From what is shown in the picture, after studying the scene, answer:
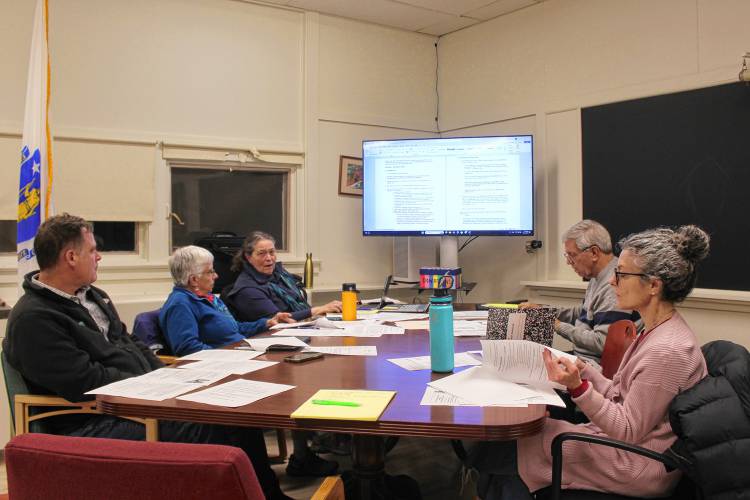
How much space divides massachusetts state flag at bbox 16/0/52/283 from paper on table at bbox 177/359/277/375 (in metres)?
1.61

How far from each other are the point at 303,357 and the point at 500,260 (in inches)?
115

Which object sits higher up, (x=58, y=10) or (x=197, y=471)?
(x=58, y=10)

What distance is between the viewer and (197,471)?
0.98m

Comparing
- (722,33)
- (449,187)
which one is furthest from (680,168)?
(449,187)

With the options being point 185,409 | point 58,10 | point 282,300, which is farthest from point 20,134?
point 185,409

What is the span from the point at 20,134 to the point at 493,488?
10.8 ft

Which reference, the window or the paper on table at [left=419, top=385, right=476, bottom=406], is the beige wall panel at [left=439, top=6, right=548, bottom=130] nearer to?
the window

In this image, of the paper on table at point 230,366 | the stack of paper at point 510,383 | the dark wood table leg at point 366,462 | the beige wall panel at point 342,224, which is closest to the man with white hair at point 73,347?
the paper on table at point 230,366

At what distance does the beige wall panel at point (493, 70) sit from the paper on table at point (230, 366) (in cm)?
314

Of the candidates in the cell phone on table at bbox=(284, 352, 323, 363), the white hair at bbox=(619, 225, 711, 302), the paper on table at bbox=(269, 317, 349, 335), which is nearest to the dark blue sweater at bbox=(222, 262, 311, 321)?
the paper on table at bbox=(269, 317, 349, 335)

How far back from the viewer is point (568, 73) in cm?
432

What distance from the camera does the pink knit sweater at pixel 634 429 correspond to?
1630mm

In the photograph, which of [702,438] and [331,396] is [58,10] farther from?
[702,438]

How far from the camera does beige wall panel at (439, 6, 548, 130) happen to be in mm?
4566
